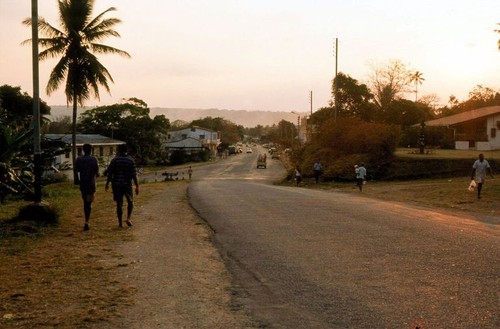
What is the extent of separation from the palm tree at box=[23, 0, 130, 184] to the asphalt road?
82.7 feet

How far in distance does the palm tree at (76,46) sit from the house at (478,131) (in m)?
31.5

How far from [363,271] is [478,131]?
47440 mm

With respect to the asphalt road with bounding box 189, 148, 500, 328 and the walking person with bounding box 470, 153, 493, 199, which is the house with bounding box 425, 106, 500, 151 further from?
the asphalt road with bounding box 189, 148, 500, 328

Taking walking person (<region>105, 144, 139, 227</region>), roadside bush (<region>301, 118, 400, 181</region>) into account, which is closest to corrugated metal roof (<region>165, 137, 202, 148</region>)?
roadside bush (<region>301, 118, 400, 181</region>)

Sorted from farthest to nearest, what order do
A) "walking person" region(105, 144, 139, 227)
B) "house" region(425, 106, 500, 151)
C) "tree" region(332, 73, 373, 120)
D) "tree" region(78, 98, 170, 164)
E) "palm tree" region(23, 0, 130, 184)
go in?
"tree" region(78, 98, 170, 164) → "tree" region(332, 73, 373, 120) → "house" region(425, 106, 500, 151) → "palm tree" region(23, 0, 130, 184) → "walking person" region(105, 144, 139, 227)

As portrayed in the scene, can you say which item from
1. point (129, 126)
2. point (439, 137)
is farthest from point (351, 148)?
point (129, 126)

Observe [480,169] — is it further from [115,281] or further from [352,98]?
[352,98]

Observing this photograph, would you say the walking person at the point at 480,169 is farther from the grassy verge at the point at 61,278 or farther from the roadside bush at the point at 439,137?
the roadside bush at the point at 439,137

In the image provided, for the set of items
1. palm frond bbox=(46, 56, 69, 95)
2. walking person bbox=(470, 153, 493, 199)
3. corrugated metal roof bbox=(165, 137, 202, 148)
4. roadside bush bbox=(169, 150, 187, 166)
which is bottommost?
roadside bush bbox=(169, 150, 187, 166)

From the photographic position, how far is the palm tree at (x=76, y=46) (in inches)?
1337

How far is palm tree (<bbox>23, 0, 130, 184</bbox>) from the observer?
3397 centimetres

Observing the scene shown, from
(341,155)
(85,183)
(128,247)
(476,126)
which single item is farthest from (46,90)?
(476,126)

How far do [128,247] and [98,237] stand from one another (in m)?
1.28

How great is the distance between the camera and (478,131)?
165 feet
